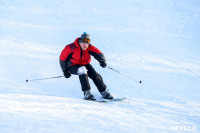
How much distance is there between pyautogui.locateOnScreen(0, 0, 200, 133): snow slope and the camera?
2.88 meters

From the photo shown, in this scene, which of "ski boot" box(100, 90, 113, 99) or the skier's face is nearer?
the skier's face

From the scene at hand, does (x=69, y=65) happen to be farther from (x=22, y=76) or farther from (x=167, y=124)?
(x=167, y=124)

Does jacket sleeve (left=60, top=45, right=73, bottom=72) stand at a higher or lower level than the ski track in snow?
higher

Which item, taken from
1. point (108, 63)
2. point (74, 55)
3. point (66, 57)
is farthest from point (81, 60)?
point (108, 63)

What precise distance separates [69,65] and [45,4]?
40.9ft

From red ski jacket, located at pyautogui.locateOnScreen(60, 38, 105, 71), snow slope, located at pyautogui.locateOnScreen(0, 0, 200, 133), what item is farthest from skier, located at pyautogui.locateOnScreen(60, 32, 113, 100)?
snow slope, located at pyautogui.locateOnScreen(0, 0, 200, 133)

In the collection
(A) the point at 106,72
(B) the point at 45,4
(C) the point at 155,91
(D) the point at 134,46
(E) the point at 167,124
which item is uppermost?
(B) the point at 45,4

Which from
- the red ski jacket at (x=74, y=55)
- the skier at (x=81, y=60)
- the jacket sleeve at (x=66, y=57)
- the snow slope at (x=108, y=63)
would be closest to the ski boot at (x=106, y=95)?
the skier at (x=81, y=60)

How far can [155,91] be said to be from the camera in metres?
5.82

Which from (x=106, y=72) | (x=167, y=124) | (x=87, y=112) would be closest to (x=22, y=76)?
(x=106, y=72)

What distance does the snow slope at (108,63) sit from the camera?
2.88 meters

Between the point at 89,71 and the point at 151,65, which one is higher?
the point at 151,65

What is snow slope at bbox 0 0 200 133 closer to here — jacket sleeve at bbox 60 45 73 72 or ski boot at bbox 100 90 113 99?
ski boot at bbox 100 90 113 99

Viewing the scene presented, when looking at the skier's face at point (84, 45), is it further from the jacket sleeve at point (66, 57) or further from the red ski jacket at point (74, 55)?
the jacket sleeve at point (66, 57)
